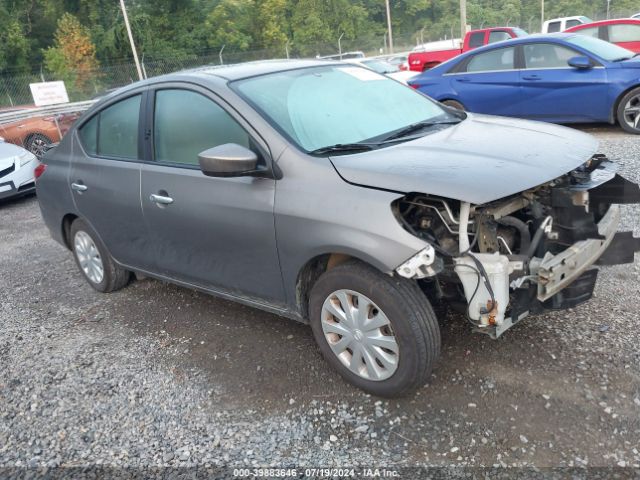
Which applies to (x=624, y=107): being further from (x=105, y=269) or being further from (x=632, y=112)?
(x=105, y=269)

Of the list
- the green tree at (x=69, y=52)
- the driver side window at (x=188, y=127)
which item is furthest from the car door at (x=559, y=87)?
the green tree at (x=69, y=52)

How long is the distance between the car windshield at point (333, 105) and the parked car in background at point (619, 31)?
30.8 feet

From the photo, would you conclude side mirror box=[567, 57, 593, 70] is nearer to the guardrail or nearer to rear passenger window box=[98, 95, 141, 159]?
rear passenger window box=[98, 95, 141, 159]

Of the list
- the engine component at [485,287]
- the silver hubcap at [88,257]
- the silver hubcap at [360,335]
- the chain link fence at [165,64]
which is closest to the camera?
the engine component at [485,287]

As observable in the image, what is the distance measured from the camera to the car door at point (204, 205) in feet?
10.3

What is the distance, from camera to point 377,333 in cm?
279

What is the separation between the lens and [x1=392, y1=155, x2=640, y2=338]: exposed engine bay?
255 cm

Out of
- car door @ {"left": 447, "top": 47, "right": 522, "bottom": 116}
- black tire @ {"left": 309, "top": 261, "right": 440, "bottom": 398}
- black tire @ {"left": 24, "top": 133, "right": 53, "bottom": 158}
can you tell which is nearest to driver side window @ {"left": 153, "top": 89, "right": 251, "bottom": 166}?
black tire @ {"left": 309, "top": 261, "right": 440, "bottom": 398}

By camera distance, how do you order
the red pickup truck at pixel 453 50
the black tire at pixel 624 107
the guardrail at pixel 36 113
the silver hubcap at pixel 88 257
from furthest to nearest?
the red pickup truck at pixel 453 50 → the guardrail at pixel 36 113 → the black tire at pixel 624 107 → the silver hubcap at pixel 88 257

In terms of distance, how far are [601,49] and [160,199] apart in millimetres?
7040

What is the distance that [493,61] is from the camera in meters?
8.51

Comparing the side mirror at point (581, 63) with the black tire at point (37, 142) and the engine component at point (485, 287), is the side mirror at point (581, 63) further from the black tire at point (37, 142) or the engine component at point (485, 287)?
the black tire at point (37, 142)

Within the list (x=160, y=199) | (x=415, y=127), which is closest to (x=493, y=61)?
(x=415, y=127)

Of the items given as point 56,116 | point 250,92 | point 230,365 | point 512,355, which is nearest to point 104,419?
point 230,365
